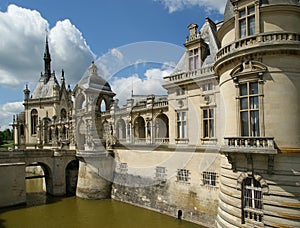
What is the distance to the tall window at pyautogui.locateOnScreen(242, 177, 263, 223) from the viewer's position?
9988 millimetres

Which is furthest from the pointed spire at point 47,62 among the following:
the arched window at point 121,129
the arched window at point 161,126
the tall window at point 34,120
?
the arched window at point 161,126

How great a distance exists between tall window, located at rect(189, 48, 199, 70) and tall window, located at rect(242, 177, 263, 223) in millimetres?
9283

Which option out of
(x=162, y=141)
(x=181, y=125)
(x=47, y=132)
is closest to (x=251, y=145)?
(x=181, y=125)

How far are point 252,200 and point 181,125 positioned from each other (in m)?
8.46

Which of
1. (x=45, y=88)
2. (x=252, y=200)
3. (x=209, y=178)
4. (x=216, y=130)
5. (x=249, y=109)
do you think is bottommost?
(x=209, y=178)

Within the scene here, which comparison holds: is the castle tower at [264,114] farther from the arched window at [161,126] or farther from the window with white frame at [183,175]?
the arched window at [161,126]

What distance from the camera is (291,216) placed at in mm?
9109

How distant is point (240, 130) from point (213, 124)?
5254mm

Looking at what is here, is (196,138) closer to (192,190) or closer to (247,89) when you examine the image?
(192,190)

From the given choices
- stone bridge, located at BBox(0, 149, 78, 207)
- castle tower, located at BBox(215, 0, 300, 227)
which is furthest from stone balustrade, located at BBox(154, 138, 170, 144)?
stone bridge, located at BBox(0, 149, 78, 207)

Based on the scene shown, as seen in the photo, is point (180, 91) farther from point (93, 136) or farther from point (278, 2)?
point (93, 136)

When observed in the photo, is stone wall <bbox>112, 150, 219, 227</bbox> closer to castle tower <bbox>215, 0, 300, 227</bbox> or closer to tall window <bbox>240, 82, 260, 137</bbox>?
castle tower <bbox>215, 0, 300, 227</bbox>

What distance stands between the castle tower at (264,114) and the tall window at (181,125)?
22.4 feet

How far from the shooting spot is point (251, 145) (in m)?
9.72
